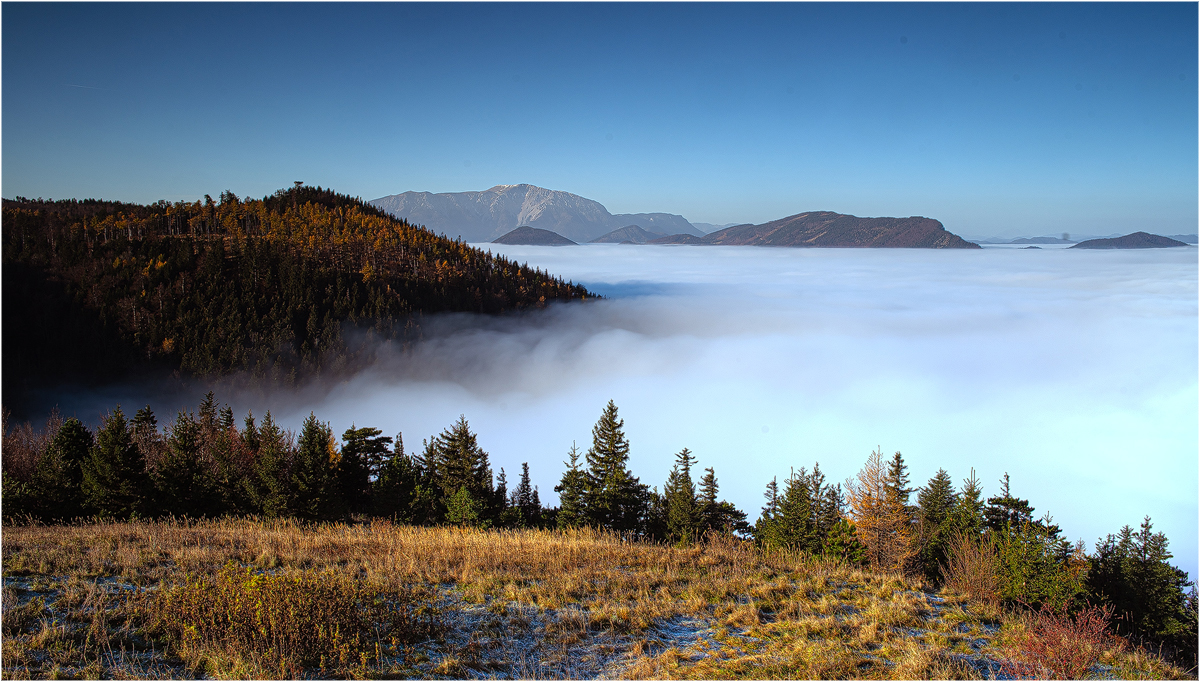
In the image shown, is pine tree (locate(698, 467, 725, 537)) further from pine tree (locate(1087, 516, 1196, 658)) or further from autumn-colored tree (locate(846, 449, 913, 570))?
pine tree (locate(1087, 516, 1196, 658))

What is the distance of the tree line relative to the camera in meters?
26.8

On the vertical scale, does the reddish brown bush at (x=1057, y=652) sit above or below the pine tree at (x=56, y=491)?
above

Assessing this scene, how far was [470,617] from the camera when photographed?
31.2 feet

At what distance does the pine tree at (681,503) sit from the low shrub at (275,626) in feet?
120

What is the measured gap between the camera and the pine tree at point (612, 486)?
46.7m

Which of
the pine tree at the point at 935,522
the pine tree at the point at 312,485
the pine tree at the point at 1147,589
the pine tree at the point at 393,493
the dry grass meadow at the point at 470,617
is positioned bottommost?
the pine tree at the point at 1147,589

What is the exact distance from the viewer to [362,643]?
7789 millimetres

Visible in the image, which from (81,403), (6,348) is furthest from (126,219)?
(81,403)

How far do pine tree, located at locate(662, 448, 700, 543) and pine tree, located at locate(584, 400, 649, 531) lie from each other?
2796 mm

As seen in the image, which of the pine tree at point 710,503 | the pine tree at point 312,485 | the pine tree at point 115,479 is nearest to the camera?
the pine tree at point 115,479

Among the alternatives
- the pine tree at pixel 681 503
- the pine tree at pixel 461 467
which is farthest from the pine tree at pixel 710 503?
the pine tree at pixel 461 467

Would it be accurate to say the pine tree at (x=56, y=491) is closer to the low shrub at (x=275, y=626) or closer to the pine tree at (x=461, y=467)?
the pine tree at (x=461, y=467)

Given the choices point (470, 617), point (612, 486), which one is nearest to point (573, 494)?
point (612, 486)

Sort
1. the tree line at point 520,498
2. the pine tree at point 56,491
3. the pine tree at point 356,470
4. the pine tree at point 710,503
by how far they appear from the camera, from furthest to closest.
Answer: the pine tree at point 710,503 → the pine tree at point 356,470 → the tree line at point 520,498 → the pine tree at point 56,491
